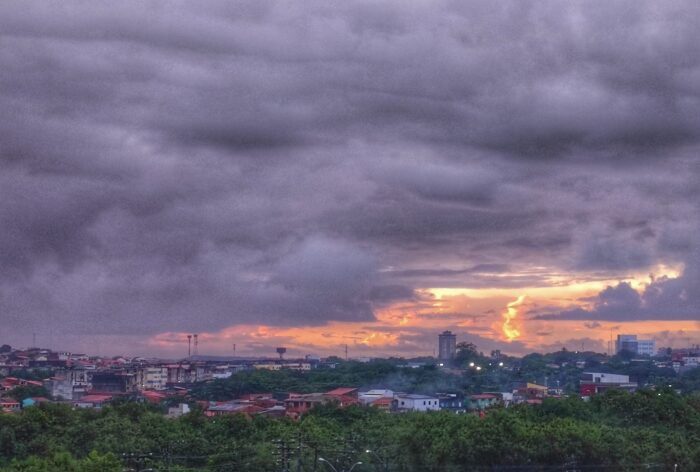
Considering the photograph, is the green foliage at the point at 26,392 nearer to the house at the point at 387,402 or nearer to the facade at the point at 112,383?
the facade at the point at 112,383

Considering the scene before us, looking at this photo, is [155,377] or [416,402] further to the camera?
[155,377]

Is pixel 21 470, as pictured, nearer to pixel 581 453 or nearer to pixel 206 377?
pixel 581 453

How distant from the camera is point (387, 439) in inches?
1529

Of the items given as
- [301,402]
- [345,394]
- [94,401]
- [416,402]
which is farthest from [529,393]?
[94,401]

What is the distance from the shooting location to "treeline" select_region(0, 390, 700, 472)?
3434cm

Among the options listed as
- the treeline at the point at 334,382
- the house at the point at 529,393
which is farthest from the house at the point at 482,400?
the treeline at the point at 334,382

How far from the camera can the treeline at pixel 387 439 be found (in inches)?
1352

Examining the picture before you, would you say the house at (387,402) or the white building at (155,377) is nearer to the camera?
the house at (387,402)

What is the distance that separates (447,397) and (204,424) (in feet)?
139

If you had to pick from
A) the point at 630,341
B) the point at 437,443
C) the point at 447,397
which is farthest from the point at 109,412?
the point at 630,341

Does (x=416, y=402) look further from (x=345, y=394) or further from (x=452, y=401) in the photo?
(x=345, y=394)

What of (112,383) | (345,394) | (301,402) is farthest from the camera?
(112,383)

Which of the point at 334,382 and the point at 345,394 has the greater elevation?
the point at 334,382

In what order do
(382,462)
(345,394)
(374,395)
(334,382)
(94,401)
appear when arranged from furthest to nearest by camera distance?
(334,382) < (374,395) < (94,401) < (345,394) < (382,462)
